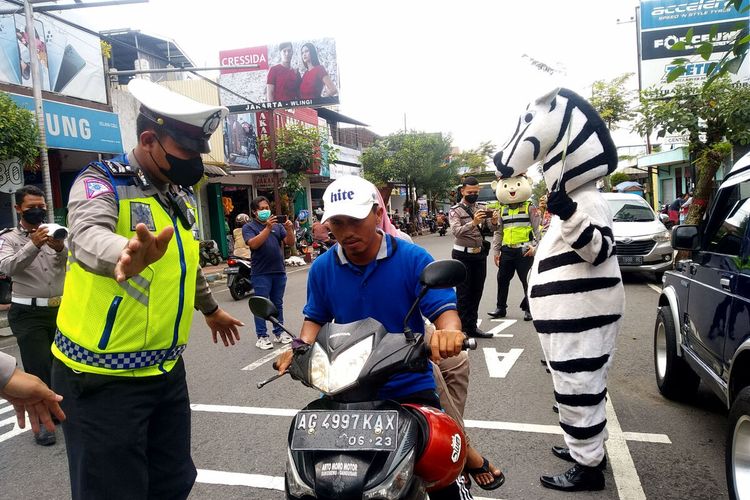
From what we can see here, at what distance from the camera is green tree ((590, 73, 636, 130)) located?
22938 millimetres

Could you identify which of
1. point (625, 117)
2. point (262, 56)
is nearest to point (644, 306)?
point (625, 117)

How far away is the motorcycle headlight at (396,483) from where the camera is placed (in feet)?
5.21

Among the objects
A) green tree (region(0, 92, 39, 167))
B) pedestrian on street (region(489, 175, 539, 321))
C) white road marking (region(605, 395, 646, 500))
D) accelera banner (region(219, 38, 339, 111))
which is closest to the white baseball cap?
white road marking (region(605, 395, 646, 500))

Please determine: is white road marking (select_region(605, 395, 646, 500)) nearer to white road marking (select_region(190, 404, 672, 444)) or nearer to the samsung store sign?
white road marking (select_region(190, 404, 672, 444))

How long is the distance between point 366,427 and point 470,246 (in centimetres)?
488

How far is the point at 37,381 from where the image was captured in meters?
1.73

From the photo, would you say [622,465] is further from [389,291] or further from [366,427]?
[366,427]

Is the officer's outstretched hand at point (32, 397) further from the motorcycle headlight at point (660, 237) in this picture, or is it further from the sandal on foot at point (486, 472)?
the motorcycle headlight at point (660, 237)

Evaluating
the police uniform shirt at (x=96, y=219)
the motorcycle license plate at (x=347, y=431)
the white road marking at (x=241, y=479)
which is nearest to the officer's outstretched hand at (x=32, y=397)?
the police uniform shirt at (x=96, y=219)

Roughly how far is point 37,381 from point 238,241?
308 inches

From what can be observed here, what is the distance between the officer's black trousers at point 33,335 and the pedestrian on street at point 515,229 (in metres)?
4.88

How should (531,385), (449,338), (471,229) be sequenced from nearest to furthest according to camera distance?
(449,338)
(531,385)
(471,229)

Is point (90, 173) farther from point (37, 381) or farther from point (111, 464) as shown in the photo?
point (111, 464)

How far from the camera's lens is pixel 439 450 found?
179cm
